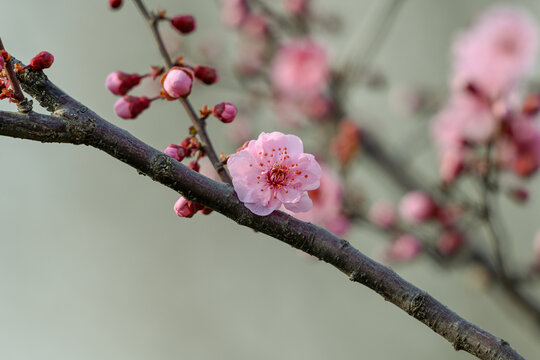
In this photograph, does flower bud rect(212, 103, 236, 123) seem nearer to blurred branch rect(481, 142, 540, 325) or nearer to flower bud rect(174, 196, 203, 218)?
flower bud rect(174, 196, 203, 218)

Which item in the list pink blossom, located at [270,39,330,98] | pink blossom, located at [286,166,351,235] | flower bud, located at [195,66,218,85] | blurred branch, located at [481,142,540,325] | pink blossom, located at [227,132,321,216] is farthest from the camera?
pink blossom, located at [270,39,330,98]

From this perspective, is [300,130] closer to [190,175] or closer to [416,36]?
[190,175]

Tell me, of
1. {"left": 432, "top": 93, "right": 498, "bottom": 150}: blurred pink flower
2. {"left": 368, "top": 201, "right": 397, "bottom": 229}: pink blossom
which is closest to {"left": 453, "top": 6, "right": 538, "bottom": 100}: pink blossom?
{"left": 432, "top": 93, "right": 498, "bottom": 150}: blurred pink flower

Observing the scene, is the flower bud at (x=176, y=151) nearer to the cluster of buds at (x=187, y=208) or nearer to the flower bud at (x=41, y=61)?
the cluster of buds at (x=187, y=208)

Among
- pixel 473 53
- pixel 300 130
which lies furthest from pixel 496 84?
pixel 300 130

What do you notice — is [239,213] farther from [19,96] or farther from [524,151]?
[524,151]

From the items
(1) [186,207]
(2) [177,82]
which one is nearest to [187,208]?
(1) [186,207]

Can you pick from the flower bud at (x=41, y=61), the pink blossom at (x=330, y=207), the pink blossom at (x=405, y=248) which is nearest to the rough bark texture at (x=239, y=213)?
the flower bud at (x=41, y=61)
